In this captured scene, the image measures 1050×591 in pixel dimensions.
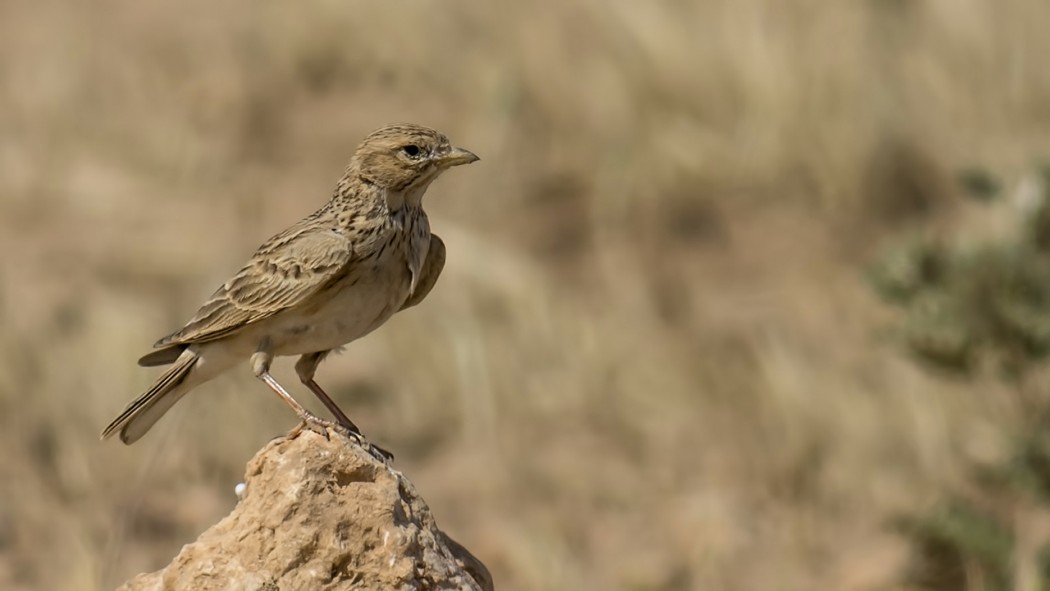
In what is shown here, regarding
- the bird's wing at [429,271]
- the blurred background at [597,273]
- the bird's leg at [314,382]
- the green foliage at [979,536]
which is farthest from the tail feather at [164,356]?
the green foliage at [979,536]

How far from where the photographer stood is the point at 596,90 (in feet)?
49.5

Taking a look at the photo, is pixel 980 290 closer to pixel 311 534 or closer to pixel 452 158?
pixel 452 158

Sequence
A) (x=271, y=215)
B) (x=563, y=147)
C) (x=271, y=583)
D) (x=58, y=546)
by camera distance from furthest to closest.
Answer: (x=563, y=147) < (x=271, y=215) < (x=58, y=546) < (x=271, y=583)

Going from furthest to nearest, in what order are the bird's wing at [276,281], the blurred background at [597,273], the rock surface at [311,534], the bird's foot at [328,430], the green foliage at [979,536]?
the blurred background at [597,273] < the green foliage at [979,536] < the bird's wing at [276,281] < the bird's foot at [328,430] < the rock surface at [311,534]

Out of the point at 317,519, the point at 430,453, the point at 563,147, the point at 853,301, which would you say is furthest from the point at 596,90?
the point at 317,519

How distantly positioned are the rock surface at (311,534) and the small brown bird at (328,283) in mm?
780

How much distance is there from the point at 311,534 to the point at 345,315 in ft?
4.16

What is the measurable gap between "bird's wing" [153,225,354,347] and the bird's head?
12.6 inches

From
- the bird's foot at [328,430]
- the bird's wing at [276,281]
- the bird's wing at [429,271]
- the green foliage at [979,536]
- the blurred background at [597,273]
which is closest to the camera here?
the bird's foot at [328,430]

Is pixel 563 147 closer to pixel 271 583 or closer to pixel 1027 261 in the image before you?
pixel 1027 261

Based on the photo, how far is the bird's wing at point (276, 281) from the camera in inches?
233

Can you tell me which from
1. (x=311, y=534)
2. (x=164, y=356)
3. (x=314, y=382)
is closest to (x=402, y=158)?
(x=314, y=382)

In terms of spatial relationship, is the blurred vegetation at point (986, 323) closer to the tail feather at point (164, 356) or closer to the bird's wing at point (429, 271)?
the bird's wing at point (429, 271)

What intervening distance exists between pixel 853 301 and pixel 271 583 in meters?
10.3
